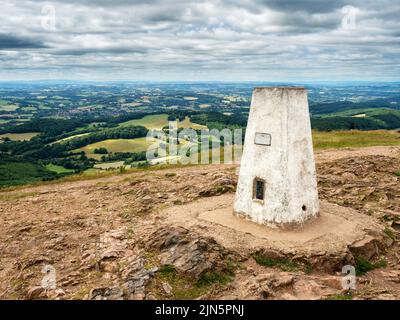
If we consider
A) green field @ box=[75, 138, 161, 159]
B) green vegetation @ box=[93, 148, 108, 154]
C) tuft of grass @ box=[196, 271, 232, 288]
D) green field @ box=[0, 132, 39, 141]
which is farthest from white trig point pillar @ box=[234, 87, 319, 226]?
green field @ box=[0, 132, 39, 141]

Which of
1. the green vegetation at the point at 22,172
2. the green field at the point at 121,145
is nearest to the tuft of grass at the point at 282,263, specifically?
the green vegetation at the point at 22,172

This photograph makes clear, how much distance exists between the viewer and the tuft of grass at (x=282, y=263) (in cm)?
1291

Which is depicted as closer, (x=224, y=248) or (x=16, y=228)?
(x=224, y=248)

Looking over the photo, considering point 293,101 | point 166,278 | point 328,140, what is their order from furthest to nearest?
point 328,140
point 293,101
point 166,278

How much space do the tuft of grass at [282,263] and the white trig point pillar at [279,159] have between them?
1.76m

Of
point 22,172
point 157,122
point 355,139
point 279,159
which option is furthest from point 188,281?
point 157,122

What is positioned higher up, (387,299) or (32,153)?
(387,299)

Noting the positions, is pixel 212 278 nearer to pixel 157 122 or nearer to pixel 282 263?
pixel 282 263

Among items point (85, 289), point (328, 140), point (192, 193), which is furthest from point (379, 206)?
point (328, 140)

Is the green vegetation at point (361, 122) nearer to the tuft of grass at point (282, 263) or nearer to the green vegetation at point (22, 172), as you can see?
the green vegetation at point (22, 172)

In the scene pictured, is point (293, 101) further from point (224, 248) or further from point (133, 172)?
point (133, 172)
